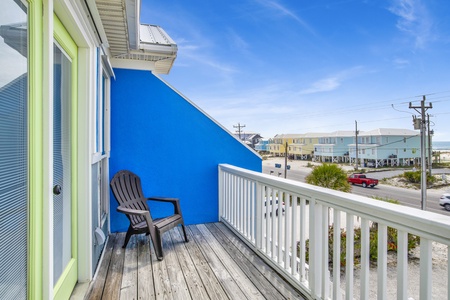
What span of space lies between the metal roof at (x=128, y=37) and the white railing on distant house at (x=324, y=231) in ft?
6.36

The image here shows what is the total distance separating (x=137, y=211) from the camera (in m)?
2.79

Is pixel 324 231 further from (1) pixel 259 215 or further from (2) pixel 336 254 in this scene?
(1) pixel 259 215

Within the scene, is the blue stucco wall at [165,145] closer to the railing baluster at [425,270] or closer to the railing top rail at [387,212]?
the railing top rail at [387,212]

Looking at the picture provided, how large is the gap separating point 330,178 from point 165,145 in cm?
797

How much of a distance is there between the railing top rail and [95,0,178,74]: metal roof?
2121mm

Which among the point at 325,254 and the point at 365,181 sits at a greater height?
the point at 325,254

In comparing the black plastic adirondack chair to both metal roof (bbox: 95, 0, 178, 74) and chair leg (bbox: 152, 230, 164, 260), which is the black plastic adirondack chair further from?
metal roof (bbox: 95, 0, 178, 74)

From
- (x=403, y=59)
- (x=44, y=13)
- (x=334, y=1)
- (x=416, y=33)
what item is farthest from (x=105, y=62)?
(x=403, y=59)

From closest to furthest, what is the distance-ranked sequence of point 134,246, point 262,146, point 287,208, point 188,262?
1. point 287,208
2. point 188,262
3. point 134,246
4. point 262,146

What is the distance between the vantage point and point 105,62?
2.94 meters

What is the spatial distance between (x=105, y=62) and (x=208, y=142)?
1829mm

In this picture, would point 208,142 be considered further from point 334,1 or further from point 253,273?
point 334,1

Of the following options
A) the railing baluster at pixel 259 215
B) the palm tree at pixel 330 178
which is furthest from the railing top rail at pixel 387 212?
the palm tree at pixel 330 178

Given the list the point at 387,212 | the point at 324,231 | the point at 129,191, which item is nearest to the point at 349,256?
the point at 324,231
